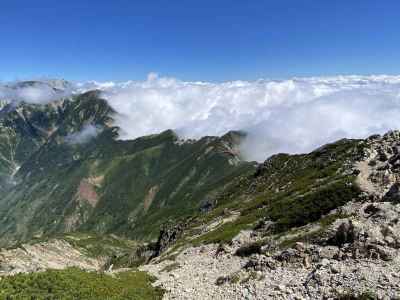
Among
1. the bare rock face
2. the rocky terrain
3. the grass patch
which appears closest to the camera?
the rocky terrain

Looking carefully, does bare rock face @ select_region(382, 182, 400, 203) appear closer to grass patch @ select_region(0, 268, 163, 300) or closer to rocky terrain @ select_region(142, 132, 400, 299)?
rocky terrain @ select_region(142, 132, 400, 299)

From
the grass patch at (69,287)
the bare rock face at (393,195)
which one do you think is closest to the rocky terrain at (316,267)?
the bare rock face at (393,195)

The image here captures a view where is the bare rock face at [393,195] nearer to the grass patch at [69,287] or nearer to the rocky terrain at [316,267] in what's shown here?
the rocky terrain at [316,267]

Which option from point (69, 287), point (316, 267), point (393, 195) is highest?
point (393, 195)

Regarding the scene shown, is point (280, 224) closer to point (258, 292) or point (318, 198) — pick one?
point (318, 198)

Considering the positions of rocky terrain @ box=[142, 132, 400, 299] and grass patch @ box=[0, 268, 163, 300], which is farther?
grass patch @ box=[0, 268, 163, 300]

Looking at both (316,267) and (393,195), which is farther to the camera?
(393,195)

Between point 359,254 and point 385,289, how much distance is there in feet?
21.7

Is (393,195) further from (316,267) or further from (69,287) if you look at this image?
(69,287)

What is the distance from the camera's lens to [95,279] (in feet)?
134

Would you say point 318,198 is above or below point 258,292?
above

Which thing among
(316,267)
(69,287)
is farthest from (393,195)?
(69,287)

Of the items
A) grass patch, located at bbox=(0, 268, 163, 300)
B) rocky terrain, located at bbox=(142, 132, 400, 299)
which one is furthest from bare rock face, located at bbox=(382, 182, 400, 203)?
grass patch, located at bbox=(0, 268, 163, 300)

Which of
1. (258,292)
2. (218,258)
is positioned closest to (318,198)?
(218,258)
